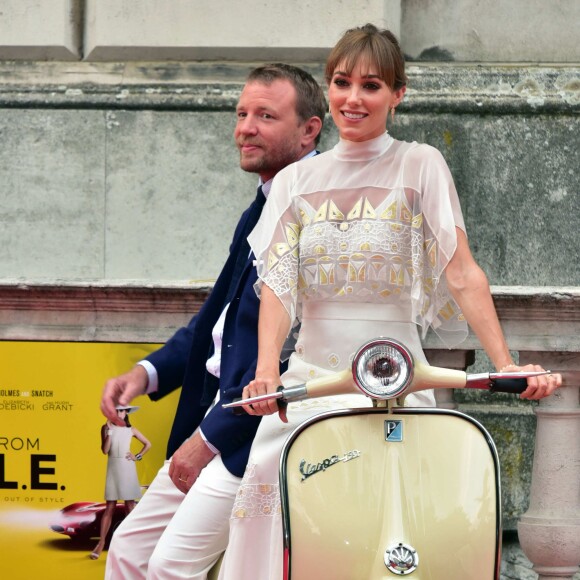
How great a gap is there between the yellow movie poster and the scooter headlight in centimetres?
142

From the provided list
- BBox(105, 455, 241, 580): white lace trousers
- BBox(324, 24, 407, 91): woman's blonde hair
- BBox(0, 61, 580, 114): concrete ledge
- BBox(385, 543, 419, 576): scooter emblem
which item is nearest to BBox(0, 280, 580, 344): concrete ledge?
BBox(105, 455, 241, 580): white lace trousers

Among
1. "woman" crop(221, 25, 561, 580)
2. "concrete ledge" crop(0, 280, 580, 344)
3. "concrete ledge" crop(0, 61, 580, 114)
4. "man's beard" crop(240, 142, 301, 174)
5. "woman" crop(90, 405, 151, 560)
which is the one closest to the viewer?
"woman" crop(221, 25, 561, 580)

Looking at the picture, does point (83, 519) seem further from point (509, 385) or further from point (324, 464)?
point (509, 385)

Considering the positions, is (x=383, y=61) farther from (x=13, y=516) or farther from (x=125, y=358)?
(x=13, y=516)

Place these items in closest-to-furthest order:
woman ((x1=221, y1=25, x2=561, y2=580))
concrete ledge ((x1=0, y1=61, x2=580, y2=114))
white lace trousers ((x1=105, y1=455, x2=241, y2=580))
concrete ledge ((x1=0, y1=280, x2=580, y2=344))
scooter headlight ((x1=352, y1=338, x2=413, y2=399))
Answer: scooter headlight ((x1=352, y1=338, x2=413, y2=399)) → woman ((x1=221, y1=25, x2=561, y2=580)) → white lace trousers ((x1=105, y1=455, x2=241, y2=580)) → concrete ledge ((x1=0, y1=280, x2=580, y2=344)) → concrete ledge ((x1=0, y1=61, x2=580, y2=114))

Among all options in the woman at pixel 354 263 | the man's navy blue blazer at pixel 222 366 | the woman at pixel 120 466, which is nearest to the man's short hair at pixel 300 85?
the man's navy blue blazer at pixel 222 366

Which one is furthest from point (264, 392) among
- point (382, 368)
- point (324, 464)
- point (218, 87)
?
point (218, 87)

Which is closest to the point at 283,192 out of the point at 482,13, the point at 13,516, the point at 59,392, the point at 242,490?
the point at 242,490

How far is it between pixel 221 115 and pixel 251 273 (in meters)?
2.97

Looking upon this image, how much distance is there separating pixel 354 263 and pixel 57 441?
1316 millimetres

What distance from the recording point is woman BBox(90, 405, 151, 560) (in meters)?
4.23

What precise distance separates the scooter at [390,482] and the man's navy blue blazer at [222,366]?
23.6 inches

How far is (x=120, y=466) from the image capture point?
4246mm

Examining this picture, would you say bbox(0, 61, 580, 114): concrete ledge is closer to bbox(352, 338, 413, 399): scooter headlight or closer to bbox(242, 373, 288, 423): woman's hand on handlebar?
bbox(242, 373, 288, 423): woman's hand on handlebar
